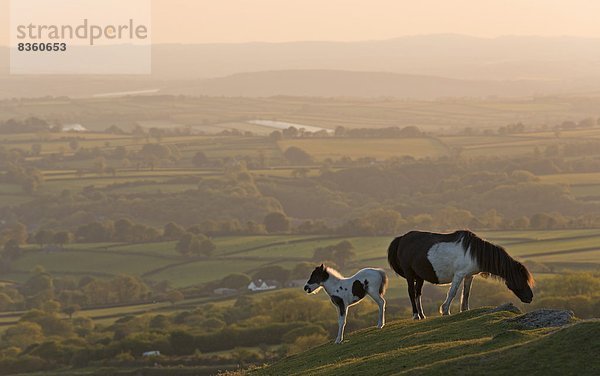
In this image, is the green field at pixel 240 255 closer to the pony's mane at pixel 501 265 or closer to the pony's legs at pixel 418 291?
the pony's legs at pixel 418 291

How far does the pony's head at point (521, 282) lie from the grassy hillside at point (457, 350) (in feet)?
2.70

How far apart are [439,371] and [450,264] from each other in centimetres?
731

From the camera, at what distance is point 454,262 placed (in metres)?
29.0

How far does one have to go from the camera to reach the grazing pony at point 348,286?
30.8 metres

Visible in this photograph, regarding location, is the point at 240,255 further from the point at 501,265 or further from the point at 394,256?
the point at 501,265

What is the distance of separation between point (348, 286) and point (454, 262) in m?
3.48

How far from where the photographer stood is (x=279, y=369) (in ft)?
102

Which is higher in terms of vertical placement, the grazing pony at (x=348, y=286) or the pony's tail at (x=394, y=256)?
the pony's tail at (x=394, y=256)

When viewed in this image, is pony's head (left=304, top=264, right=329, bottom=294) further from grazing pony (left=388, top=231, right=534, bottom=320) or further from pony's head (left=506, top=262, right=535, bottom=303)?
pony's head (left=506, top=262, right=535, bottom=303)

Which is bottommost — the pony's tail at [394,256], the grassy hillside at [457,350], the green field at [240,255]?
the green field at [240,255]

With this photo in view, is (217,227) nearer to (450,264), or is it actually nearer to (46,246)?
(46,246)

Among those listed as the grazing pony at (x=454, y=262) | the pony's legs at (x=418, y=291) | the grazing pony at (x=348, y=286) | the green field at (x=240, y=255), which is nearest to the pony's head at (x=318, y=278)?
the grazing pony at (x=348, y=286)

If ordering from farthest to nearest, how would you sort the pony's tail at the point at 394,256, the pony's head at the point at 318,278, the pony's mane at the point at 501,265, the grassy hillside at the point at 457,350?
the pony's tail at the point at 394,256, the pony's head at the point at 318,278, the pony's mane at the point at 501,265, the grassy hillside at the point at 457,350

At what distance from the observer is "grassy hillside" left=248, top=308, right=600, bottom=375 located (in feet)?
69.8
